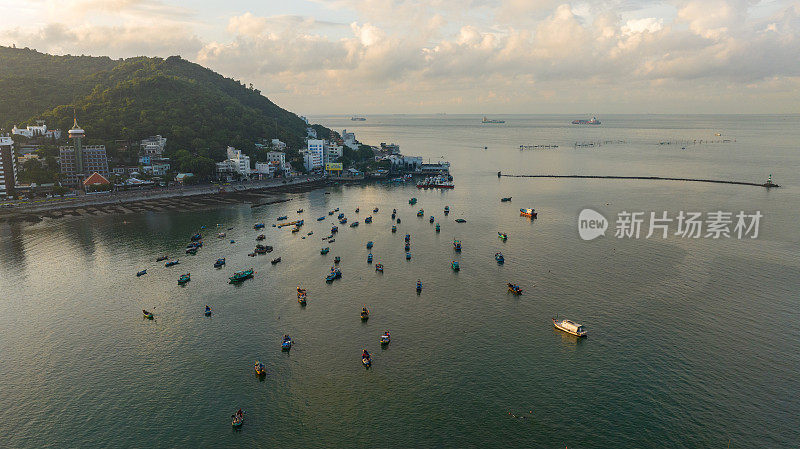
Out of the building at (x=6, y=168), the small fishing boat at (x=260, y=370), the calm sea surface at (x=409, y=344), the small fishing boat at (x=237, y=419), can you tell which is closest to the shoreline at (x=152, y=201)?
the building at (x=6, y=168)

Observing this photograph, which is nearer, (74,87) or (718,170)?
(718,170)

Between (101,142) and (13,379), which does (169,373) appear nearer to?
(13,379)

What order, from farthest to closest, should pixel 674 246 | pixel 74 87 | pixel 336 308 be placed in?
1. pixel 74 87
2. pixel 674 246
3. pixel 336 308

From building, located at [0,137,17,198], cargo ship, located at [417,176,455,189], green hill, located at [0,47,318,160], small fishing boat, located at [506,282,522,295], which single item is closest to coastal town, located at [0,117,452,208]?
building, located at [0,137,17,198]

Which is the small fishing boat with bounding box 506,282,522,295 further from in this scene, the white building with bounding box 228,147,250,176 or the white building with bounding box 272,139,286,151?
the white building with bounding box 272,139,286,151

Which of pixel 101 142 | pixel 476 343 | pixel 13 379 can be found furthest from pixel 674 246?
pixel 101 142

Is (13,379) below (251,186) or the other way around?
below

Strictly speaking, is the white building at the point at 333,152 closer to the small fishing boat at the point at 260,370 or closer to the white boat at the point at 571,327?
the white boat at the point at 571,327

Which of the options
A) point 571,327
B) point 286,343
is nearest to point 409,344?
point 286,343

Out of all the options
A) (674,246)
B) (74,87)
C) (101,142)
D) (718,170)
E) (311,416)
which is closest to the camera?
(311,416)
